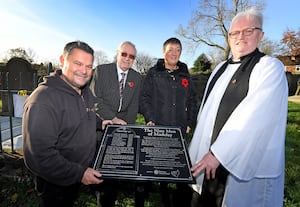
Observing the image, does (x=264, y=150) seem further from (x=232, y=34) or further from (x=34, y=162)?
(x=34, y=162)

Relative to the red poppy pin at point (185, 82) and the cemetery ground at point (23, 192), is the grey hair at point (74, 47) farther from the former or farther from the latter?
the cemetery ground at point (23, 192)

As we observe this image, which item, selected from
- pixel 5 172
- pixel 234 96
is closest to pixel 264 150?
pixel 234 96

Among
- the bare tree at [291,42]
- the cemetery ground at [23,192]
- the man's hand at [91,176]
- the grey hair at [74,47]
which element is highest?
the bare tree at [291,42]

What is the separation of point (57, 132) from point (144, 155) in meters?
0.86

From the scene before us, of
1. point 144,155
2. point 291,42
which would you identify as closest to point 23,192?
point 144,155

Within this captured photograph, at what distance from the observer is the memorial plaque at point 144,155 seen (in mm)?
1876

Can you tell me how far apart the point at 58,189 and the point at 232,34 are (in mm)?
2574

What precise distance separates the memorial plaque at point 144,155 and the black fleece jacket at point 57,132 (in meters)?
0.24

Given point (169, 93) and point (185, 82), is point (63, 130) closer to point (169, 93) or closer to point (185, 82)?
point (169, 93)

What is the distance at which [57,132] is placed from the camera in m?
1.93

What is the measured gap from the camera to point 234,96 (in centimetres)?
238

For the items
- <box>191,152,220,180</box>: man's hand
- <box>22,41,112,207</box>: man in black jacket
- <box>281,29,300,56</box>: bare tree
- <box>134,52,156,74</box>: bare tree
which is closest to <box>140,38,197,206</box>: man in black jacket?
<box>191,152,220,180</box>: man's hand

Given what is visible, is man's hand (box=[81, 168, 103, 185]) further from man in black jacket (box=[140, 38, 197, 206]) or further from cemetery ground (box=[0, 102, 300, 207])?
cemetery ground (box=[0, 102, 300, 207])

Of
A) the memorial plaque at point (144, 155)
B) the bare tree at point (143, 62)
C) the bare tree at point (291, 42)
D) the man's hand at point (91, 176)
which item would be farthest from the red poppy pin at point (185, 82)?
the bare tree at point (291, 42)
